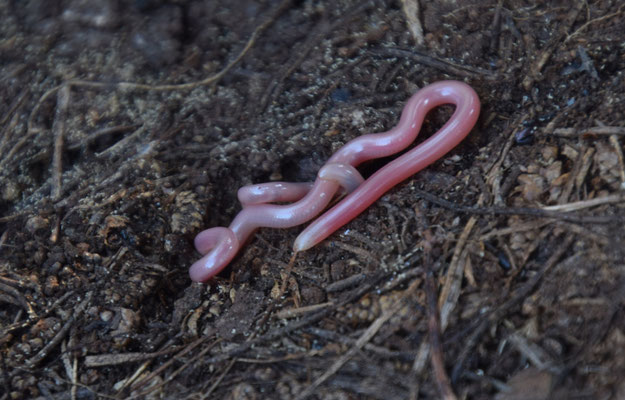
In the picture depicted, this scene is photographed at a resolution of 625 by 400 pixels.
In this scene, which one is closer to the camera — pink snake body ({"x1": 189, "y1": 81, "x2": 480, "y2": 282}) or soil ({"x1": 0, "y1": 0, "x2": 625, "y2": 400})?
soil ({"x1": 0, "y1": 0, "x2": 625, "y2": 400})

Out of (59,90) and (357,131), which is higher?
(59,90)

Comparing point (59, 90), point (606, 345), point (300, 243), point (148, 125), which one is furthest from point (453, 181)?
point (59, 90)

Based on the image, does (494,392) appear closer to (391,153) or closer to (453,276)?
(453,276)

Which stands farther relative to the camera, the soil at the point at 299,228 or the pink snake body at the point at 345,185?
the pink snake body at the point at 345,185
